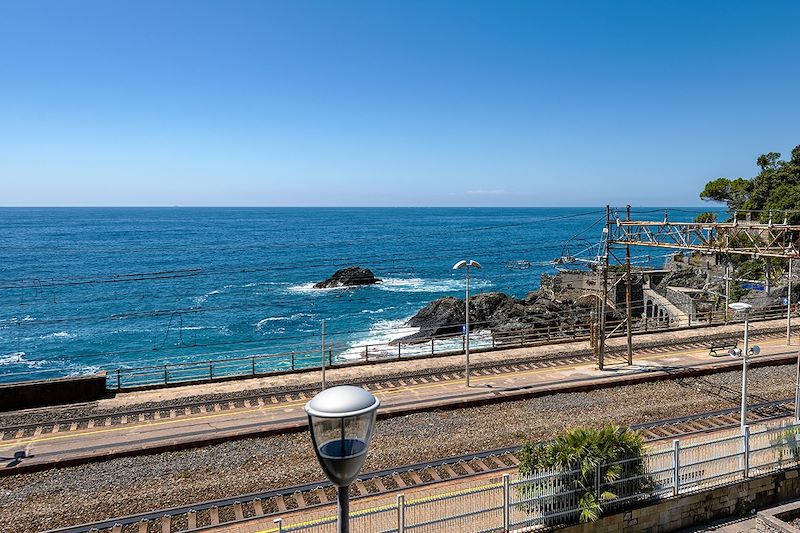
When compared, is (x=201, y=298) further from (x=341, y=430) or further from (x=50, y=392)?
(x=341, y=430)

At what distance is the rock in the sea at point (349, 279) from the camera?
2753 inches

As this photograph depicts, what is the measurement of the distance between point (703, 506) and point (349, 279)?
59109 mm

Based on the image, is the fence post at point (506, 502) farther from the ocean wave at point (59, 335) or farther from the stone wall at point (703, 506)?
the ocean wave at point (59, 335)

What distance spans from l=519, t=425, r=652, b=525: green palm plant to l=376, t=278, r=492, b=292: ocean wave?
57938mm

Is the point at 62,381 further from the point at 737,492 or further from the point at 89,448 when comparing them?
the point at 737,492

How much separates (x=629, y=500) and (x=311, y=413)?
8902 mm

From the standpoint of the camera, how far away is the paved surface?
1456cm

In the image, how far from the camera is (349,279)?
69312 millimetres

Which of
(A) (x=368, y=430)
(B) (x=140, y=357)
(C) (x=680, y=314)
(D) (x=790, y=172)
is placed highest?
(D) (x=790, y=172)

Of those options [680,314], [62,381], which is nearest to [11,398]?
[62,381]

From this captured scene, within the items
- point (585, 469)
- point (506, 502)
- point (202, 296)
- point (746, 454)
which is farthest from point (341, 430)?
point (202, 296)

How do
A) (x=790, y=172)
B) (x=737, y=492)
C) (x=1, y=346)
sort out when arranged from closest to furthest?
1. (x=737, y=492)
2. (x=1, y=346)
3. (x=790, y=172)

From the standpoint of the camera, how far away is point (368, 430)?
509cm

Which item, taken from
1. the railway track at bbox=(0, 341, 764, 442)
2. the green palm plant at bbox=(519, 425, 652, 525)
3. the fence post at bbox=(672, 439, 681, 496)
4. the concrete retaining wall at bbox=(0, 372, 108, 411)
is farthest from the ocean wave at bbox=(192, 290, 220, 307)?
the fence post at bbox=(672, 439, 681, 496)
